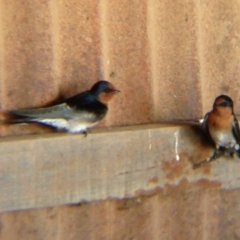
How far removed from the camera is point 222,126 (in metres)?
2.93

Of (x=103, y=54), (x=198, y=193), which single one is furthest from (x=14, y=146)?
(x=198, y=193)

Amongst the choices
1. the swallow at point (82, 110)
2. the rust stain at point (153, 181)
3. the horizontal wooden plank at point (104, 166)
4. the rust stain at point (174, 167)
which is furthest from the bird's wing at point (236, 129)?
the swallow at point (82, 110)

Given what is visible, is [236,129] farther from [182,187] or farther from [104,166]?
[104,166]

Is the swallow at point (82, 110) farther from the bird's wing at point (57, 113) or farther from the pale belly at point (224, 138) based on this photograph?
the pale belly at point (224, 138)

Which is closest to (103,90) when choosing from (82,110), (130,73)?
(82,110)

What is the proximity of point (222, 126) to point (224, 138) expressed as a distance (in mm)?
51

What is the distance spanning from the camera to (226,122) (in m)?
2.94

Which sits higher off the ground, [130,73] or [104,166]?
[130,73]

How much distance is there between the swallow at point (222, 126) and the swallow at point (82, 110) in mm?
430

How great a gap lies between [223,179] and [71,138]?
727 millimetres

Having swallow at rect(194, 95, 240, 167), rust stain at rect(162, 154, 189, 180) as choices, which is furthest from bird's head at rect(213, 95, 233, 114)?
rust stain at rect(162, 154, 189, 180)

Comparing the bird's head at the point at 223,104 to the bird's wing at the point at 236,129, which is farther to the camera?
the bird's wing at the point at 236,129

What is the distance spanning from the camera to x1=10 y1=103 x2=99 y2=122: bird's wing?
2.50 metres

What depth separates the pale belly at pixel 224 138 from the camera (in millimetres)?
2910
